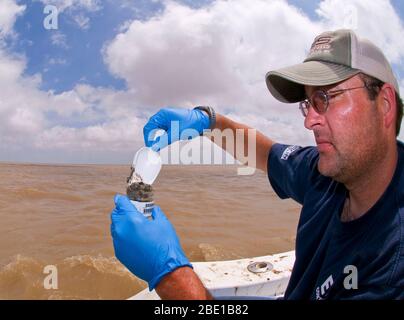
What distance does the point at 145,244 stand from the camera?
142 cm

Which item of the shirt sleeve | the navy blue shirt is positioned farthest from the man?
the shirt sleeve

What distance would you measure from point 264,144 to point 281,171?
32 centimetres

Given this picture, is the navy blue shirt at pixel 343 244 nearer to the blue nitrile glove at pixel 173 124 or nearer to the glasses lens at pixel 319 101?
the glasses lens at pixel 319 101

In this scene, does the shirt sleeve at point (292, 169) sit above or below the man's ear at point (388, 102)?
below

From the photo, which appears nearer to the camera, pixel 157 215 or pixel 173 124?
pixel 157 215

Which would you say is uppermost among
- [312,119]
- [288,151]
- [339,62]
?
Answer: [339,62]

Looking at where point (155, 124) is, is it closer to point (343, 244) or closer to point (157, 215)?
point (157, 215)

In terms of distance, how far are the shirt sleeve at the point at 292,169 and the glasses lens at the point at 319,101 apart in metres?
0.51

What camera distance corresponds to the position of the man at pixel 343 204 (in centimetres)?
113

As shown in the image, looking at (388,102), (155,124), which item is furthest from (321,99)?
(155,124)

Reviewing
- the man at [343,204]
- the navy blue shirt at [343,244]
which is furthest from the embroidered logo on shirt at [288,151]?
the man at [343,204]

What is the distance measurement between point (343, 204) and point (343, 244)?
239 millimetres
